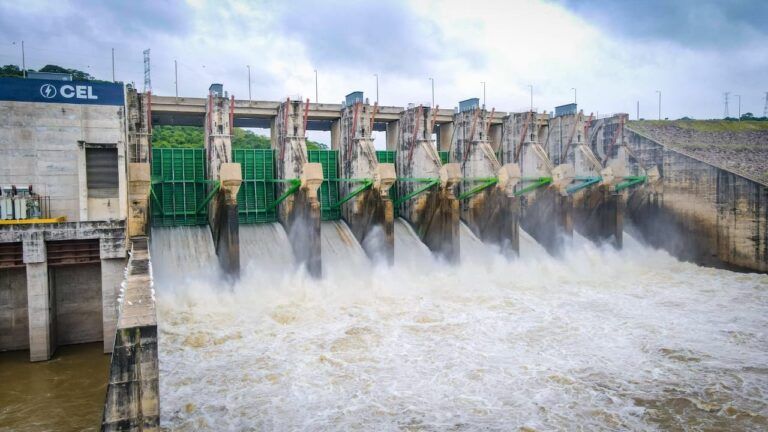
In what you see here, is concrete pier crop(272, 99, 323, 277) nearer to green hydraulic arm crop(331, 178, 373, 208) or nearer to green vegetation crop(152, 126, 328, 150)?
green hydraulic arm crop(331, 178, 373, 208)

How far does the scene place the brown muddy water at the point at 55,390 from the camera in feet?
28.2

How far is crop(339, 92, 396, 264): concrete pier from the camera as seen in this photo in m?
18.1

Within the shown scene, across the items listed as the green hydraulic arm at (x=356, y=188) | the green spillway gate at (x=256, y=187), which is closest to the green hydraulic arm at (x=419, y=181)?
the green hydraulic arm at (x=356, y=188)

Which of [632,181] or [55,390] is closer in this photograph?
[55,390]

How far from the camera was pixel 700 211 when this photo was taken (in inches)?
845

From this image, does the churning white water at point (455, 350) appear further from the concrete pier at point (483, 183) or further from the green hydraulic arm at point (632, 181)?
the green hydraulic arm at point (632, 181)

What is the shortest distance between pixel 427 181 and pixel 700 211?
10642mm

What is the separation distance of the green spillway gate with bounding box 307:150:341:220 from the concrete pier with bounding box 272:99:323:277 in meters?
1.69

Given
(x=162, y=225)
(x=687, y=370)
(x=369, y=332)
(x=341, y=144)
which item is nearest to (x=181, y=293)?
(x=162, y=225)

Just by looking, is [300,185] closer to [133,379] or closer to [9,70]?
[133,379]

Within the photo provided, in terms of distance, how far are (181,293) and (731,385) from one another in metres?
12.3

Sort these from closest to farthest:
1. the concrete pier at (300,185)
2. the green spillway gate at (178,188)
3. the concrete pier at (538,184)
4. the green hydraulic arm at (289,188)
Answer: the concrete pier at (300,185) → the green hydraulic arm at (289,188) → the green spillway gate at (178,188) → the concrete pier at (538,184)

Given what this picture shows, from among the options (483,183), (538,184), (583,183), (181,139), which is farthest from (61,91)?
(181,139)

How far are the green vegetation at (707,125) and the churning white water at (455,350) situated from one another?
9.41 m
